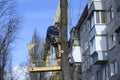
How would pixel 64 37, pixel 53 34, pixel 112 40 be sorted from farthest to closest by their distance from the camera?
pixel 112 40 < pixel 53 34 < pixel 64 37

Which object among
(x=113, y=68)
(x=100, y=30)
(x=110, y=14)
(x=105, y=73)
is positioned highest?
(x=110, y=14)

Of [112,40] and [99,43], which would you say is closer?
[112,40]

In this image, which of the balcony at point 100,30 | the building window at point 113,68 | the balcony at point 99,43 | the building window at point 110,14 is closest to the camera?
the building window at point 113,68

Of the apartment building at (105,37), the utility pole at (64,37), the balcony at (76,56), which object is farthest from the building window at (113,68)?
the utility pole at (64,37)

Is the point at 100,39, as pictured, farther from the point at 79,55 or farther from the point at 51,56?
the point at 79,55

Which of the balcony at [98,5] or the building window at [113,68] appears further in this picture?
the balcony at [98,5]

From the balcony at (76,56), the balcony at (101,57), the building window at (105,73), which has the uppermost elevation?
the balcony at (76,56)

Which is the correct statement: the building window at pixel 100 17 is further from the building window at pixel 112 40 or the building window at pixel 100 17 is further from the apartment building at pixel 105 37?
the building window at pixel 112 40

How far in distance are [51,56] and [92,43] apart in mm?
6808

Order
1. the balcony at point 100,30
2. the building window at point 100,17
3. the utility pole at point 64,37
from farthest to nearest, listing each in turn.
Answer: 1. the building window at point 100,17
2. the balcony at point 100,30
3. the utility pole at point 64,37

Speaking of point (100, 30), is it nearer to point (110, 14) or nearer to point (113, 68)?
point (110, 14)

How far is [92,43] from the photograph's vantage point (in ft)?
141

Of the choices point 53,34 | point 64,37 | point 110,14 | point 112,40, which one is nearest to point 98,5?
point 110,14

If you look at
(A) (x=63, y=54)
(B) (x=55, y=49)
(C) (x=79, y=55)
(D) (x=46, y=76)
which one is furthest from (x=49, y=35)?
(D) (x=46, y=76)
